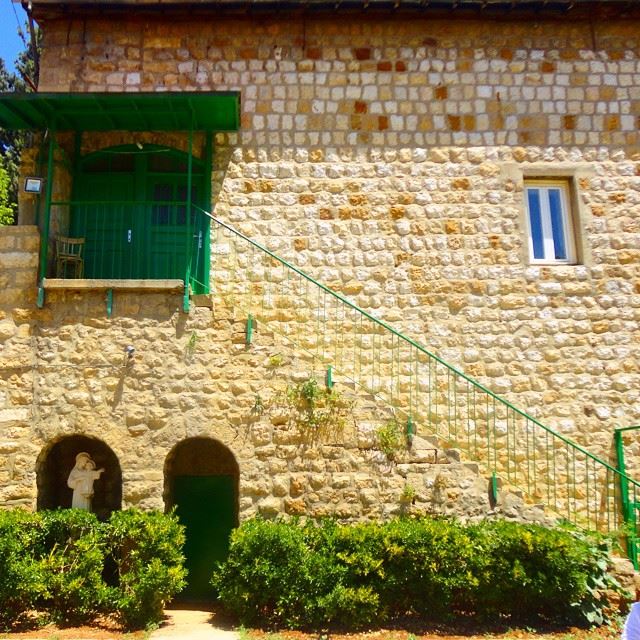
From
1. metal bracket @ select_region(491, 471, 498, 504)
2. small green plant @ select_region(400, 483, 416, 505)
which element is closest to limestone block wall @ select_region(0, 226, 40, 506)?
small green plant @ select_region(400, 483, 416, 505)

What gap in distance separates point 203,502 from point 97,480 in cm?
143

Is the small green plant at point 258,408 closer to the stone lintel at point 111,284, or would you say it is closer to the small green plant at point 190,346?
the small green plant at point 190,346

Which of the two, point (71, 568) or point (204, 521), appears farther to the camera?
point (204, 521)

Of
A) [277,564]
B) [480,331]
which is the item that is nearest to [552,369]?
[480,331]

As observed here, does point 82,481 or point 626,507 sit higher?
point 82,481

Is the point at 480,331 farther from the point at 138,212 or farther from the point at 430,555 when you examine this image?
the point at 138,212

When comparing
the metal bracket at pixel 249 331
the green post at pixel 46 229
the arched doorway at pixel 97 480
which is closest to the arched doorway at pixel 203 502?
the arched doorway at pixel 97 480

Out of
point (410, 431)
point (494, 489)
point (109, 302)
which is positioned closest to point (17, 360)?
point (109, 302)

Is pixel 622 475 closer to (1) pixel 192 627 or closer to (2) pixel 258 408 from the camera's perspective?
(2) pixel 258 408

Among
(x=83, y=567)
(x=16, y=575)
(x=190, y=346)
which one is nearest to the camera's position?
(x=16, y=575)

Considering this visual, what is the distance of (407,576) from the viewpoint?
7121mm

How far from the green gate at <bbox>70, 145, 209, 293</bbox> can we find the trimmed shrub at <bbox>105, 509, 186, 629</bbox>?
338 centimetres

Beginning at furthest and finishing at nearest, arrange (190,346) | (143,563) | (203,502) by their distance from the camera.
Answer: (203,502), (190,346), (143,563)

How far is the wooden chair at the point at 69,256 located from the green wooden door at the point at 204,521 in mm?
3100
